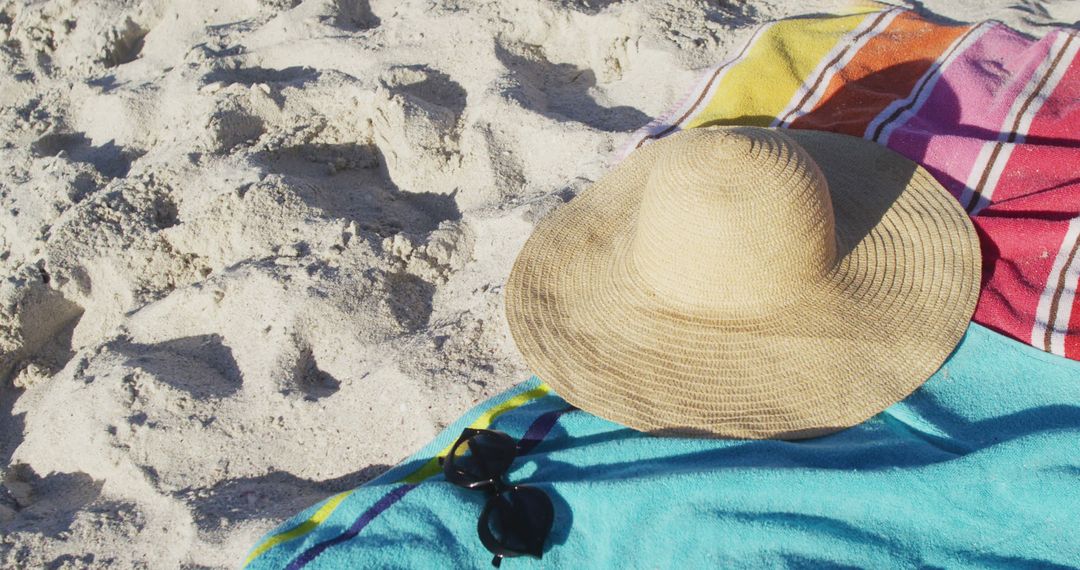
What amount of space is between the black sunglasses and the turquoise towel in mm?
27

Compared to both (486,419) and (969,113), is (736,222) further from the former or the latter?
(969,113)

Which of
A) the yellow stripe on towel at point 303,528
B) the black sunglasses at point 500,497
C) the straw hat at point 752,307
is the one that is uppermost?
the straw hat at point 752,307

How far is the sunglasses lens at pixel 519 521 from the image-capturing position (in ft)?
4.48

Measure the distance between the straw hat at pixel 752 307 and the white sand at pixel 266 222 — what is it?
0.24m

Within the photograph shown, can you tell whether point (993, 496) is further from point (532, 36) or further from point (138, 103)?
point (138, 103)

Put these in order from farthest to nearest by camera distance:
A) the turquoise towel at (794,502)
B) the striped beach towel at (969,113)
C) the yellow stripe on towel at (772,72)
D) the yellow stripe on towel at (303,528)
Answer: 1. the yellow stripe on towel at (772,72)
2. the striped beach towel at (969,113)
3. the yellow stripe on towel at (303,528)
4. the turquoise towel at (794,502)

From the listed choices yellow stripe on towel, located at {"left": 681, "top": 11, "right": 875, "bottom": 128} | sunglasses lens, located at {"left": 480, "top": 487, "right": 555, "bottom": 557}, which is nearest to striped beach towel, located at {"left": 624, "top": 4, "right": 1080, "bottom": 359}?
yellow stripe on towel, located at {"left": 681, "top": 11, "right": 875, "bottom": 128}

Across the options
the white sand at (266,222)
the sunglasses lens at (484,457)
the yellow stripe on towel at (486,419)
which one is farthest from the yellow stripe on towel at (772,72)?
the sunglasses lens at (484,457)

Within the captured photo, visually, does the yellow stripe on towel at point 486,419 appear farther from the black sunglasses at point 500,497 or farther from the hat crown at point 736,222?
the hat crown at point 736,222

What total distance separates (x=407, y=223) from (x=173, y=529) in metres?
0.97

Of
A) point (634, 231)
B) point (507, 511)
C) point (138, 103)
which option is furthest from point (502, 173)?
point (138, 103)

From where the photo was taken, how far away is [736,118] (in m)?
2.24

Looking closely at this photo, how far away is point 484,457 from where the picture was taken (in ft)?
4.89

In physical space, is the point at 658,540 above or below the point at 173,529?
above
